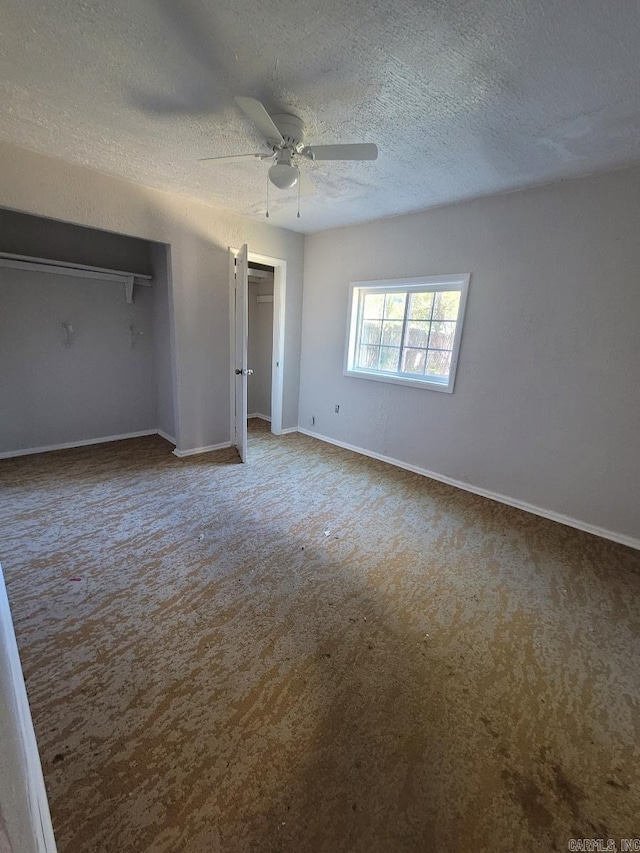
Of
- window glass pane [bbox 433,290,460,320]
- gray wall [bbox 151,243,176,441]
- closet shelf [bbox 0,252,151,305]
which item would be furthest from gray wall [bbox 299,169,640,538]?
closet shelf [bbox 0,252,151,305]

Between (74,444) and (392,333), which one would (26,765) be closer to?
(74,444)

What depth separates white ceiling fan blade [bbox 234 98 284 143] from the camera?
152 cm

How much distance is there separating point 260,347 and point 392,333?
224 centimetres

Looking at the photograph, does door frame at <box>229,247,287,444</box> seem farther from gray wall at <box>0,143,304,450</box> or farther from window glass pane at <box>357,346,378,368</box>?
window glass pane at <box>357,346,378,368</box>

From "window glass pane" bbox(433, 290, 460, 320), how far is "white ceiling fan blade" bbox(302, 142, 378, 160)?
1.72 metres

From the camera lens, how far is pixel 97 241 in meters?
3.76

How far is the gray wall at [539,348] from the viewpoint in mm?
2408

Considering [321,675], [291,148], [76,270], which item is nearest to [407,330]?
[291,148]

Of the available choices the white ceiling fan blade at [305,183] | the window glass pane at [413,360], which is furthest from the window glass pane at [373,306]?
the white ceiling fan blade at [305,183]

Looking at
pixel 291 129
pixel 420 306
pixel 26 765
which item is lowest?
pixel 26 765

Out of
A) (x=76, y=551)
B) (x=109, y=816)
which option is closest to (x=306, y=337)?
(x=76, y=551)

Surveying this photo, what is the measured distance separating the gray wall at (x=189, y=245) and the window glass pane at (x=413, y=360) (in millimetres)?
1540

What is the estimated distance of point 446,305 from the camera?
333 cm

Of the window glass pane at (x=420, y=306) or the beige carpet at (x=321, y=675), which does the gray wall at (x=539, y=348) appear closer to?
the window glass pane at (x=420, y=306)
